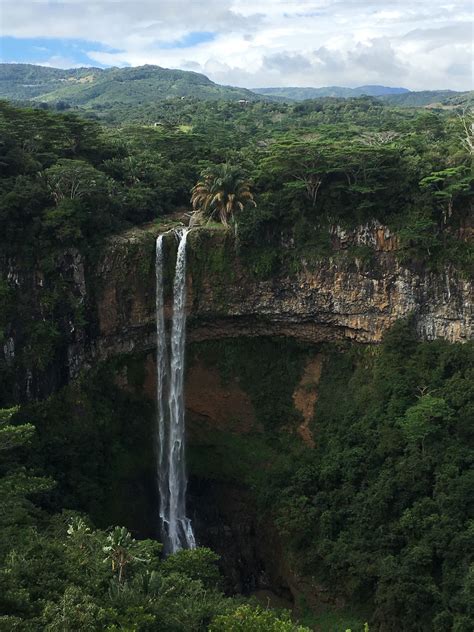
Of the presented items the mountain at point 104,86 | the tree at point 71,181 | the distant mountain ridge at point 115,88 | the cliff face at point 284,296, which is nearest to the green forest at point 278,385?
the tree at point 71,181

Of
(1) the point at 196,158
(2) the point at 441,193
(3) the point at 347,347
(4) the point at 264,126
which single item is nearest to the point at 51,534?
(3) the point at 347,347

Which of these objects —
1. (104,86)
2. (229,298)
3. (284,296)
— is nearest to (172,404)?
(229,298)

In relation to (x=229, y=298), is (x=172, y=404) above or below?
below

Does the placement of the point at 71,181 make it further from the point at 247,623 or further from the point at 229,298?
the point at 247,623

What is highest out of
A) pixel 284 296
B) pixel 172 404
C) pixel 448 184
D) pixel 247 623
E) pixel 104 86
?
pixel 104 86

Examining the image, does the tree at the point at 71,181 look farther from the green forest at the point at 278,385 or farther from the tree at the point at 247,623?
the tree at the point at 247,623

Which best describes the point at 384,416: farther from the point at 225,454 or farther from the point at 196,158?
the point at 196,158
